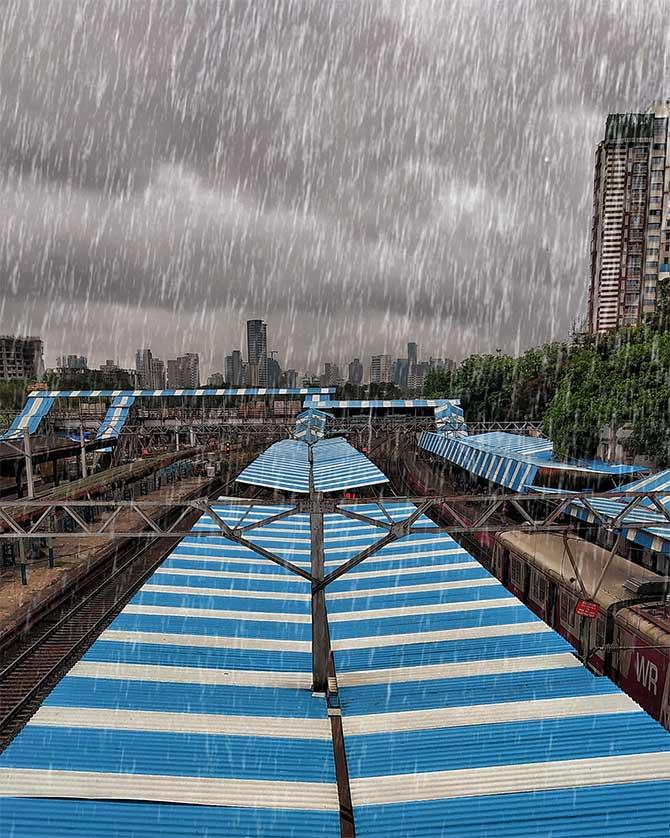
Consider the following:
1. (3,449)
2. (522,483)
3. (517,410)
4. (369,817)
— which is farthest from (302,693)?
(517,410)

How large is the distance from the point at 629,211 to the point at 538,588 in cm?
5709

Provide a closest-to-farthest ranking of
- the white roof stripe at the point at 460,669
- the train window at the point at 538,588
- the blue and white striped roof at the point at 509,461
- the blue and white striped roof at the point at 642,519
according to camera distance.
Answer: the white roof stripe at the point at 460,669 → the blue and white striped roof at the point at 642,519 → the train window at the point at 538,588 → the blue and white striped roof at the point at 509,461

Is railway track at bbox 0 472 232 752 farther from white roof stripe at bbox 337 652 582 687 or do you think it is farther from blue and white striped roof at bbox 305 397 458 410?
blue and white striped roof at bbox 305 397 458 410

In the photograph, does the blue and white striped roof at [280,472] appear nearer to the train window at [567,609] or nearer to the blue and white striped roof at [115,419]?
the train window at [567,609]

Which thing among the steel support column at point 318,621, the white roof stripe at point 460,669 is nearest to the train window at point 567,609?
the white roof stripe at point 460,669

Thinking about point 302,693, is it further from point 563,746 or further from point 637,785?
point 637,785

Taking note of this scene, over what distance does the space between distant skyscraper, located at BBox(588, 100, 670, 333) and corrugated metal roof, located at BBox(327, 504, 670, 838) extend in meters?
56.5

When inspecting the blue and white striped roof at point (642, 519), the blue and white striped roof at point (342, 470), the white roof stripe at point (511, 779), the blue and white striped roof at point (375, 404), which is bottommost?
the white roof stripe at point (511, 779)

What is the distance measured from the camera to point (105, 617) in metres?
13.6

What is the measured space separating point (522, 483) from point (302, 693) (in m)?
11.1

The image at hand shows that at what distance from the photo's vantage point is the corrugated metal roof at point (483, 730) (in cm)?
443

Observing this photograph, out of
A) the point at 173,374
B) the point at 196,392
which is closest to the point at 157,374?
the point at 173,374

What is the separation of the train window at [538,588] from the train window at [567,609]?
2.96 ft

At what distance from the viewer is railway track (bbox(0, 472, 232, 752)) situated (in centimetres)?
984
